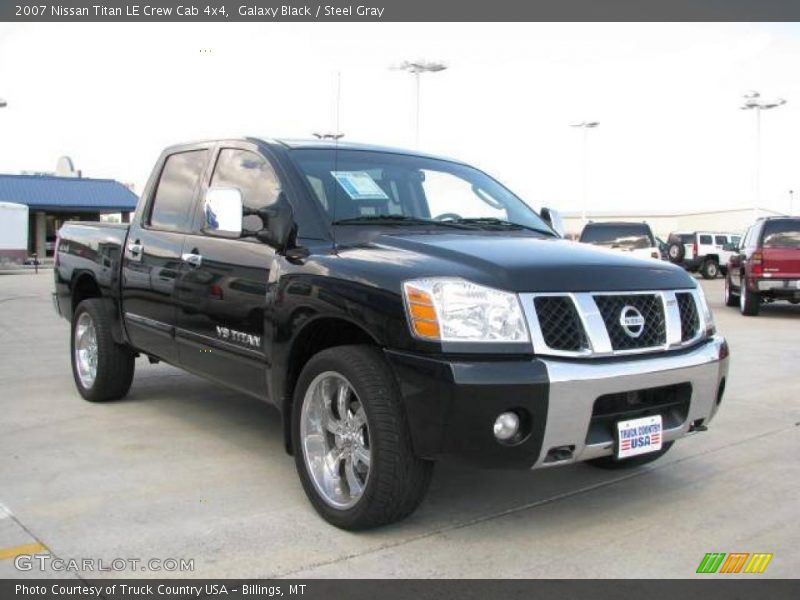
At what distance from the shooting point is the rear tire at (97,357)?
5.91 meters

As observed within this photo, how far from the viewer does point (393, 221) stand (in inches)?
166

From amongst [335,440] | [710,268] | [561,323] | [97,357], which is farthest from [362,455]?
[710,268]

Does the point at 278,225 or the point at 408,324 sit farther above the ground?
the point at 278,225

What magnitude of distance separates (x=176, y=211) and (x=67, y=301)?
6.64ft

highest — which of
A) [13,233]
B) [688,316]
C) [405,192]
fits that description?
[405,192]

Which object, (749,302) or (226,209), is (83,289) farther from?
(749,302)

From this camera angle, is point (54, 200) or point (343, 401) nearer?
point (343, 401)

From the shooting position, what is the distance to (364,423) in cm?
351

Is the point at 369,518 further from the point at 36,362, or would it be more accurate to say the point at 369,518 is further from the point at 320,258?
the point at 36,362

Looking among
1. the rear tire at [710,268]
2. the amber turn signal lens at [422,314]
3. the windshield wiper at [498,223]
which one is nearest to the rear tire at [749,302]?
the windshield wiper at [498,223]

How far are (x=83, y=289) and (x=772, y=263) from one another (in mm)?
11009

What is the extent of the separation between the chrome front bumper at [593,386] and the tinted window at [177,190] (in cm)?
279

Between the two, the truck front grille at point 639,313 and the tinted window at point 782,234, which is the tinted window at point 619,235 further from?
the truck front grille at point 639,313

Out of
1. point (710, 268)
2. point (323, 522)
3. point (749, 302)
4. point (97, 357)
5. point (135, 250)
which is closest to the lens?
point (323, 522)
